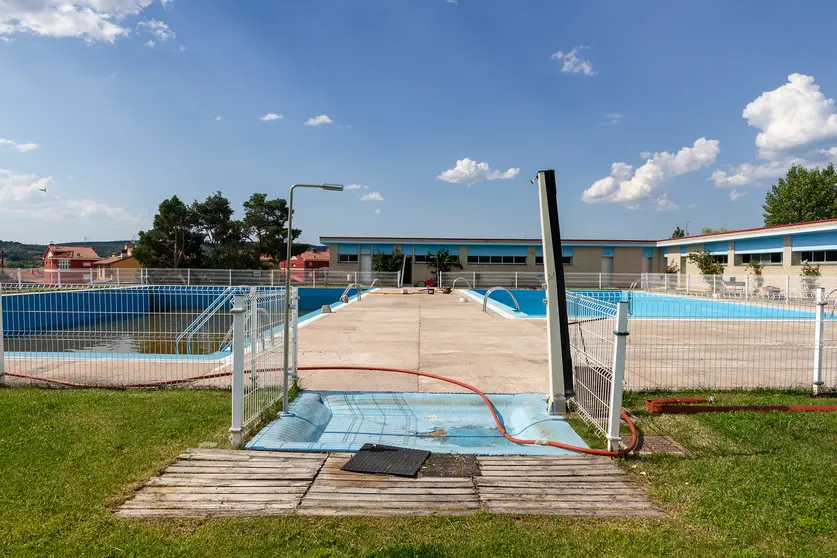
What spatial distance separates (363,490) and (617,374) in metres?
2.27

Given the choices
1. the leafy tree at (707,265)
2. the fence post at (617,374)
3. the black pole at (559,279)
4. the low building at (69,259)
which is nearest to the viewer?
the fence post at (617,374)

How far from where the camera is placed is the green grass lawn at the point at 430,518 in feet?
8.84

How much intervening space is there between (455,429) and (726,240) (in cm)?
2991

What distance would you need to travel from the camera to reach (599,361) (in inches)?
199

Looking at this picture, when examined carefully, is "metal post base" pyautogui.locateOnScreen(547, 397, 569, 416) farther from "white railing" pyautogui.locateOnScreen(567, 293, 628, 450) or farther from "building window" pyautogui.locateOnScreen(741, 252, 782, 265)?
"building window" pyautogui.locateOnScreen(741, 252, 782, 265)

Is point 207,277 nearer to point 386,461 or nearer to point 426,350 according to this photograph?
point 426,350

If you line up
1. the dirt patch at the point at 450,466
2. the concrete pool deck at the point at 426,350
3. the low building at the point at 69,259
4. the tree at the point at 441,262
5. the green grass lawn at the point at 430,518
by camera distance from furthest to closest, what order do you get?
the low building at the point at 69,259 < the tree at the point at 441,262 < the concrete pool deck at the point at 426,350 < the dirt patch at the point at 450,466 < the green grass lawn at the point at 430,518

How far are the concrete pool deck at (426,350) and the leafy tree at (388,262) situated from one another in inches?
731

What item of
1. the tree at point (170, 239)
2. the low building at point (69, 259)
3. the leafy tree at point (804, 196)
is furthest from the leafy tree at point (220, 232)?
the leafy tree at point (804, 196)

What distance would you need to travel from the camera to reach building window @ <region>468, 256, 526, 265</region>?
117 feet

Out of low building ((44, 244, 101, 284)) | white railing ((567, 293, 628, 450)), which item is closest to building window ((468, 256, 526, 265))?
low building ((44, 244, 101, 284))

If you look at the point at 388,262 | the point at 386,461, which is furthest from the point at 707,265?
the point at 386,461

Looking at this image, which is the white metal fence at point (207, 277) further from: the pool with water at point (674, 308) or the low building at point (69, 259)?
the pool with water at point (674, 308)

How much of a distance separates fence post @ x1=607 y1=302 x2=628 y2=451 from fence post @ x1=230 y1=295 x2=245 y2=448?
3101 millimetres
